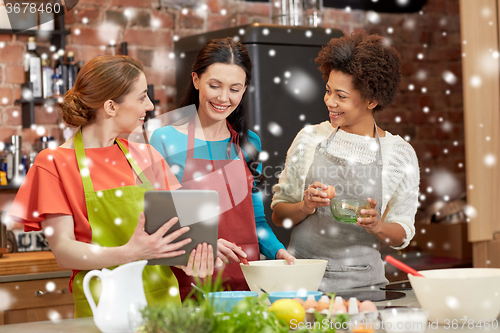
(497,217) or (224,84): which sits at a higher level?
(224,84)

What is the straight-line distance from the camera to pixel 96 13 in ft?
8.38

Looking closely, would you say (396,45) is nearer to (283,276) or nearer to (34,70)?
(34,70)

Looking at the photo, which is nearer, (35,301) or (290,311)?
(290,311)

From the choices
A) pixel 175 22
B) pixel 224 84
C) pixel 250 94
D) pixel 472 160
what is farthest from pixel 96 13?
pixel 472 160

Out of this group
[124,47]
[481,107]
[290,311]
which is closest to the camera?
[290,311]

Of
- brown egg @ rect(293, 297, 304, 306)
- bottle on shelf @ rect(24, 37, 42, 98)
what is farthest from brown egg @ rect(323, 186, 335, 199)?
bottle on shelf @ rect(24, 37, 42, 98)

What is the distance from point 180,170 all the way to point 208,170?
0.09 metres

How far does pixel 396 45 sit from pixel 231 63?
194 cm

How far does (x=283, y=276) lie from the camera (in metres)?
1.03

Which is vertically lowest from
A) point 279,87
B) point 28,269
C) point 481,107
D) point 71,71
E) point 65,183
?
point 28,269

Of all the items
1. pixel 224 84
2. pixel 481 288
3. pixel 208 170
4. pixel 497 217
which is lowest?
pixel 497 217

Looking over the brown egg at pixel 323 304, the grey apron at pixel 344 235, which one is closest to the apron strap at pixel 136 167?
the grey apron at pixel 344 235

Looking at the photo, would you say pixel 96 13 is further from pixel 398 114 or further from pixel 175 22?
pixel 398 114

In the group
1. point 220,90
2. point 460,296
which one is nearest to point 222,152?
point 220,90
